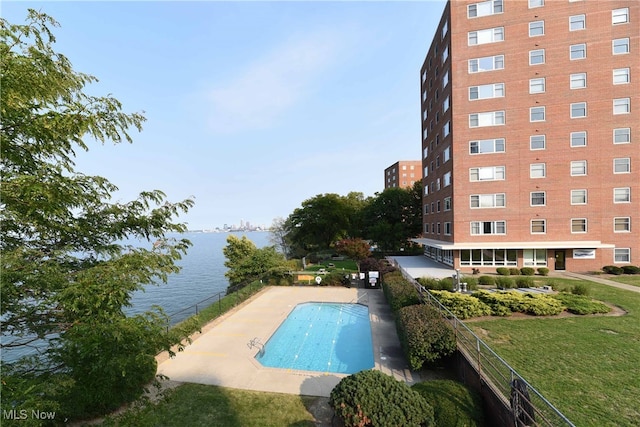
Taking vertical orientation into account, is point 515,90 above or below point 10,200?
above

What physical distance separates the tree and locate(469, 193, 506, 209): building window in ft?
88.5

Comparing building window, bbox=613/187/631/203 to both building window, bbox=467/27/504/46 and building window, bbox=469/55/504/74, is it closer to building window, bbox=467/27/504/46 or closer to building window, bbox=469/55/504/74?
building window, bbox=469/55/504/74

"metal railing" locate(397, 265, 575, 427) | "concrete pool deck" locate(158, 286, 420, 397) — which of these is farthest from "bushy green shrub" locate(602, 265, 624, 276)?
"metal railing" locate(397, 265, 575, 427)

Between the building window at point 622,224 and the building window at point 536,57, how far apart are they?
1598 centimetres

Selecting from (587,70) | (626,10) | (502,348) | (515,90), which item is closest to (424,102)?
(515,90)

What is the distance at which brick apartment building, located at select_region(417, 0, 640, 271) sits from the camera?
23391mm

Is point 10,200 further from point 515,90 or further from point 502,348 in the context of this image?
point 515,90

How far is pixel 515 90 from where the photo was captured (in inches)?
975

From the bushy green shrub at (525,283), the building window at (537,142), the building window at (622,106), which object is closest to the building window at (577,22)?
the building window at (622,106)

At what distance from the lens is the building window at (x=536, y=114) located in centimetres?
2425

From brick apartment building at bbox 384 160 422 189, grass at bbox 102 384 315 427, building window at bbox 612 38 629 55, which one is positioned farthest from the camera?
brick apartment building at bbox 384 160 422 189

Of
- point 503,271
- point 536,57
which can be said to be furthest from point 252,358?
point 536,57

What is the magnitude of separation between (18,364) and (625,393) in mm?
12155

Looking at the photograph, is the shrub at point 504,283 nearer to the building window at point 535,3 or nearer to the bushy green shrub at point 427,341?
the bushy green shrub at point 427,341
